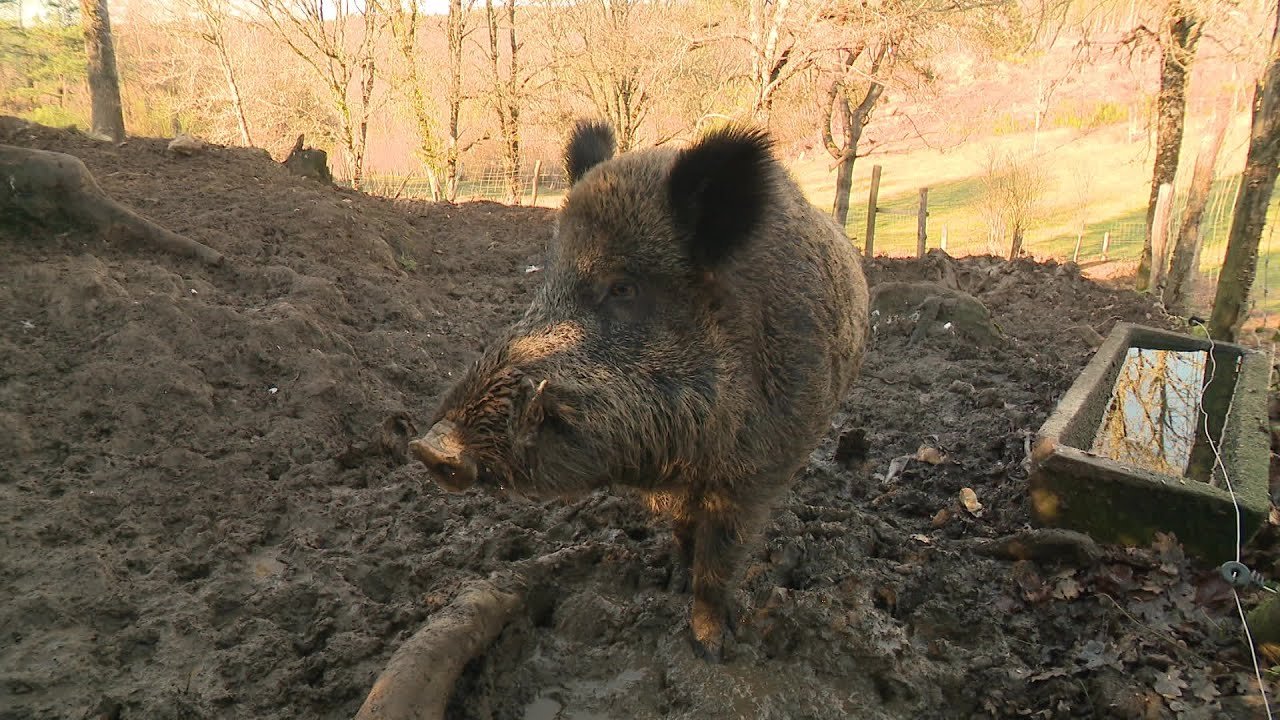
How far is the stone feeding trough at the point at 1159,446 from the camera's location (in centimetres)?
326

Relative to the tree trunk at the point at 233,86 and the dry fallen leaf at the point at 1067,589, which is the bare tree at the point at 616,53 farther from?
the dry fallen leaf at the point at 1067,589

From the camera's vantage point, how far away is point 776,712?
8.98 ft

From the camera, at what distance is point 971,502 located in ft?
13.6

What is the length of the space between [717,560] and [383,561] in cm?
165

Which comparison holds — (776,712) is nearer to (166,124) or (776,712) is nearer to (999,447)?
(999,447)

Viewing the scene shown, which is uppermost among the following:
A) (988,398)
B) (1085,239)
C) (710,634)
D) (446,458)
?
(1085,239)

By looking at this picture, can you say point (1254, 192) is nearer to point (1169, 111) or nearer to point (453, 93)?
point (1169, 111)

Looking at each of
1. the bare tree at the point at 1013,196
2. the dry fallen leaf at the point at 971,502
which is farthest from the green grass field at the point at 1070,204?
the dry fallen leaf at the point at 971,502

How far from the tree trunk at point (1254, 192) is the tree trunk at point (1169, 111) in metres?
6.06

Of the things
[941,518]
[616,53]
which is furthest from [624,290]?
[616,53]

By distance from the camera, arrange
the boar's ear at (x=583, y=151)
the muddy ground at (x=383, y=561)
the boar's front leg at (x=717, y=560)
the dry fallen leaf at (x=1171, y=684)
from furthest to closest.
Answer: the boar's ear at (x=583, y=151) < the boar's front leg at (x=717, y=560) < the muddy ground at (x=383, y=561) < the dry fallen leaf at (x=1171, y=684)

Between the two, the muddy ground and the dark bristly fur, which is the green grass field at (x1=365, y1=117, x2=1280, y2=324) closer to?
the muddy ground

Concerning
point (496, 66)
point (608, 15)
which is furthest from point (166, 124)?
point (608, 15)

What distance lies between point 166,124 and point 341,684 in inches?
893
